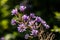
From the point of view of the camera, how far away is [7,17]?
338 centimetres

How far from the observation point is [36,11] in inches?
143

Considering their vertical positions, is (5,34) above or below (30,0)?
below

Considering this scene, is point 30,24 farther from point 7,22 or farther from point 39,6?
point 39,6

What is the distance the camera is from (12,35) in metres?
3.32

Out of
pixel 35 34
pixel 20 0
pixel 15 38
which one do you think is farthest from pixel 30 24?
pixel 20 0

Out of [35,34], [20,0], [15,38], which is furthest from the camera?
[20,0]

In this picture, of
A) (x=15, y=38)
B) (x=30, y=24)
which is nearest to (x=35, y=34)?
(x=30, y=24)

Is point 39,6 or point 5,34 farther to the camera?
point 39,6

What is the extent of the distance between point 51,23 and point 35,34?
1.17 m

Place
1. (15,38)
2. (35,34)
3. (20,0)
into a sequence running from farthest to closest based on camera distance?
(20,0)
(15,38)
(35,34)

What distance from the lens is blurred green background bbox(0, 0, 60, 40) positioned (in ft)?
11.0

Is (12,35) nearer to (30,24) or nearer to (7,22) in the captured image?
(7,22)

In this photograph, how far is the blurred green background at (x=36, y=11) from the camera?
336cm

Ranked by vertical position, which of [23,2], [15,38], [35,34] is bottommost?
[35,34]
